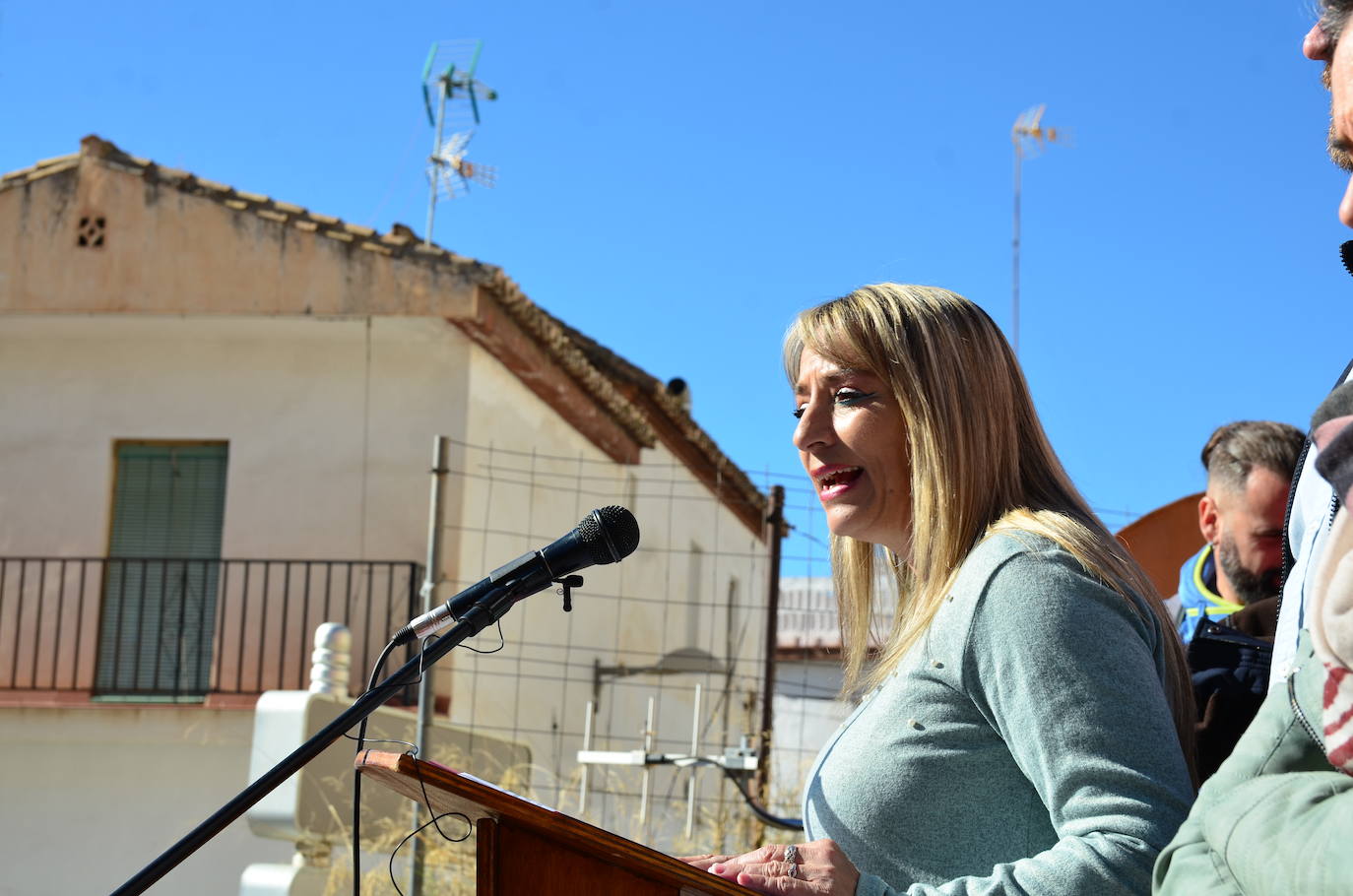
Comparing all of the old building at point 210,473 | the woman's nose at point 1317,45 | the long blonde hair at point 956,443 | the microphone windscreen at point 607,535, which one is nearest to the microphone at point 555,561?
the microphone windscreen at point 607,535

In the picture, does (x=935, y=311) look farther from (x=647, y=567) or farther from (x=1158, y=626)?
(x=647, y=567)

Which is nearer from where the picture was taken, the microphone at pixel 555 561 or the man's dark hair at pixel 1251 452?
A: the microphone at pixel 555 561

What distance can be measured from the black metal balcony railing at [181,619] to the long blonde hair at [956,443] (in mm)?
9545

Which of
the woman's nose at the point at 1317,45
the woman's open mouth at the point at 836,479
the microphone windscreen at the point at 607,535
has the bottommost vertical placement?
the microphone windscreen at the point at 607,535

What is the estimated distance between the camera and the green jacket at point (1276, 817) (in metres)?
1.12

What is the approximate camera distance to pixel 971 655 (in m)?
2.06

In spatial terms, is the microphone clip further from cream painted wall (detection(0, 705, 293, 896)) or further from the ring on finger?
cream painted wall (detection(0, 705, 293, 896))

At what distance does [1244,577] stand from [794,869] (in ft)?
6.58

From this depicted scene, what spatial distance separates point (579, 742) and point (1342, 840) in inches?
518

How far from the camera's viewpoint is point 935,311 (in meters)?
2.43

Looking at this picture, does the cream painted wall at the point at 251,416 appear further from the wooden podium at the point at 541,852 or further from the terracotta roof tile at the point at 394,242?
the wooden podium at the point at 541,852

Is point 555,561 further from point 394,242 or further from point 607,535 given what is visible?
point 394,242

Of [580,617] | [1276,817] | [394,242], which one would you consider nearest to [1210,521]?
[1276,817]

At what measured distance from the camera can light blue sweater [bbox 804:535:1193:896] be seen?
1.85 m
